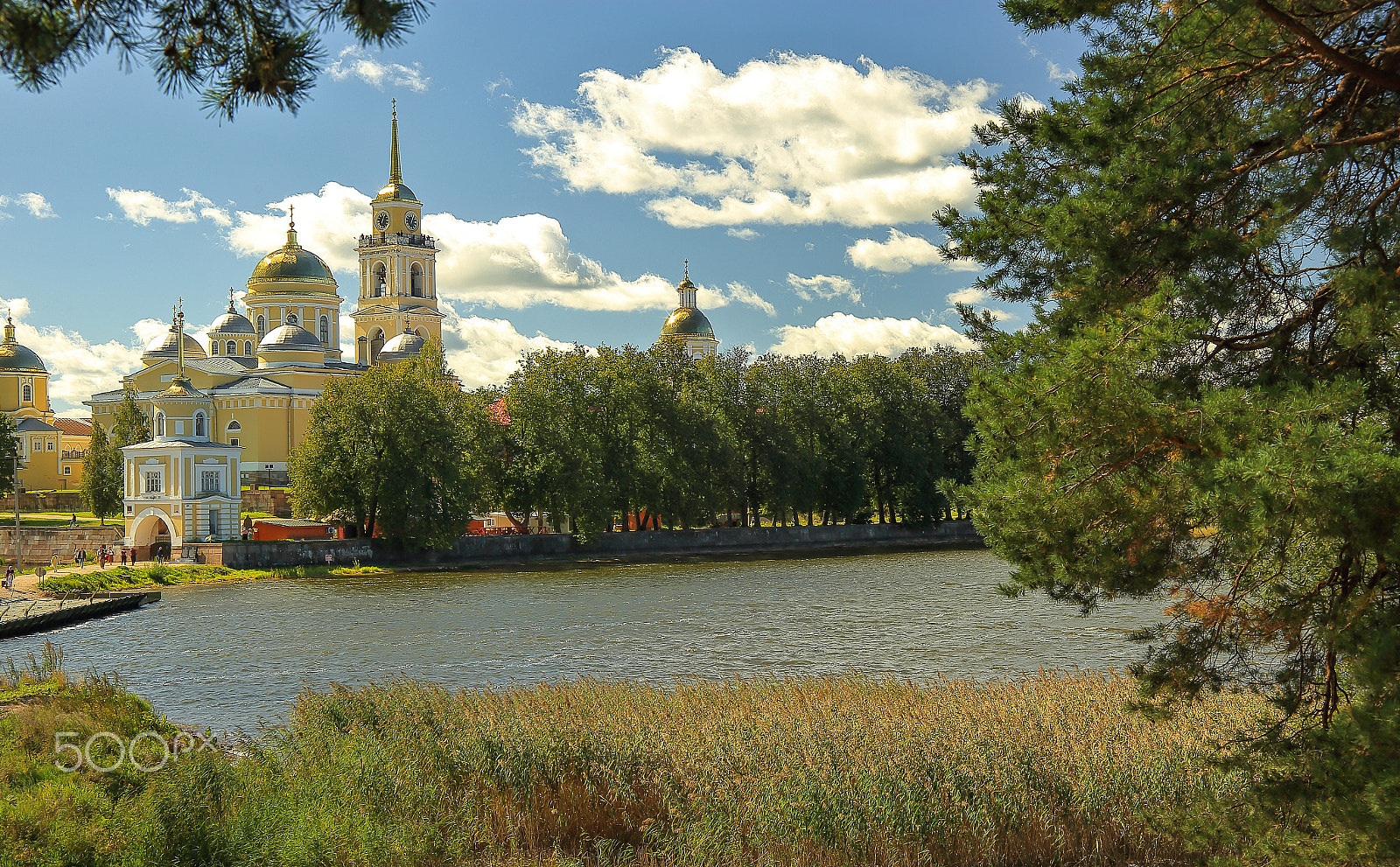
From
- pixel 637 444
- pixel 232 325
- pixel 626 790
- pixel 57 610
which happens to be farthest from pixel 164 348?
pixel 626 790

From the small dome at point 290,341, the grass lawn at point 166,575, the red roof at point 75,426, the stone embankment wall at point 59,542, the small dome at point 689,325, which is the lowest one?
the grass lawn at point 166,575

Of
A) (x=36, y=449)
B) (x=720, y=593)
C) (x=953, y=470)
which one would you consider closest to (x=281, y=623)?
(x=720, y=593)

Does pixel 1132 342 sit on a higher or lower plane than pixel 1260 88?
lower

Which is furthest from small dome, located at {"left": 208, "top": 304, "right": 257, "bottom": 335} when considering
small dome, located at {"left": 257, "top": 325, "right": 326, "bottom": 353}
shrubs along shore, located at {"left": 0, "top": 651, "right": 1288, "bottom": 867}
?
shrubs along shore, located at {"left": 0, "top": 651, "right": 1288, "bottom": 867}

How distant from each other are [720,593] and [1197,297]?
34.1 m

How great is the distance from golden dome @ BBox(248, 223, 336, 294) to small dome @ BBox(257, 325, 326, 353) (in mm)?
8634

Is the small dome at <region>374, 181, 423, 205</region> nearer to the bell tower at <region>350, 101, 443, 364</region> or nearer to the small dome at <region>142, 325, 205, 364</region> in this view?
the bell tower at <region>350, 101, 443, 364</region>

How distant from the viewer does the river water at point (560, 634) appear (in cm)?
2327

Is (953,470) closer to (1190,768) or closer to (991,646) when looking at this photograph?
(991,646)

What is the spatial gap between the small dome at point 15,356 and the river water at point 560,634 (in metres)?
67.6

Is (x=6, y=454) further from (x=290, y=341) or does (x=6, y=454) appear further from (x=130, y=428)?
(x=290, y=341)

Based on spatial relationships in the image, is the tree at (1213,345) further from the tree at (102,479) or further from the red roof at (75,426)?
the red roof at (75,426)

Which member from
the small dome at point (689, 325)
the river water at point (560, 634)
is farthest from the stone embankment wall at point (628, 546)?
the small dome at point (689, 325)

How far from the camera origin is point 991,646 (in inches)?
1024
